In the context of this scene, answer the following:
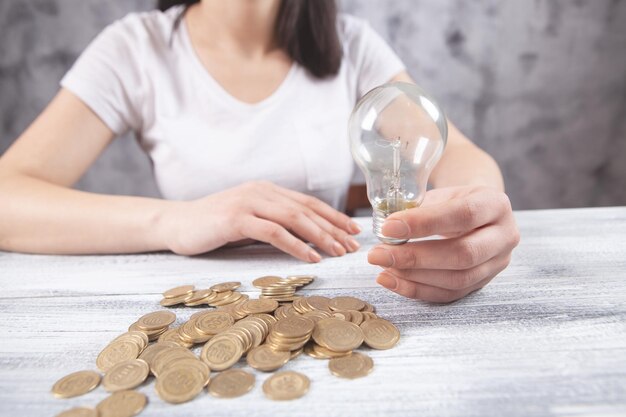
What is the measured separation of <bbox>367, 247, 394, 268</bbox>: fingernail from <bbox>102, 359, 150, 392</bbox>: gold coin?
0.22m

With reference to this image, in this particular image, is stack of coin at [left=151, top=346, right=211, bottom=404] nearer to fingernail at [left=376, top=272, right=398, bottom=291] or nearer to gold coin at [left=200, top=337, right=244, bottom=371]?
gold coin at [left=200, top=337, right=244, bottom=371]

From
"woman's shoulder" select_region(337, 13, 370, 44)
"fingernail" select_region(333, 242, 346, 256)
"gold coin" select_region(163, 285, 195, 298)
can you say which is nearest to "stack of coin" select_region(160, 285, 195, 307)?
"gold coin" select_region(163, 285, 195, 298)

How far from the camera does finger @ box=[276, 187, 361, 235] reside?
68cm

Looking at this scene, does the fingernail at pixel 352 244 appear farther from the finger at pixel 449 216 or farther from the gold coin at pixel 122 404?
the gold coin at pixel 122 404

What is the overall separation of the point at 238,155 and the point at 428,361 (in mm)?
604

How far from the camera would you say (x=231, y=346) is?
41 cm

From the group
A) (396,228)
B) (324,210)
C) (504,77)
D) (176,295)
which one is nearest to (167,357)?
(176,295)

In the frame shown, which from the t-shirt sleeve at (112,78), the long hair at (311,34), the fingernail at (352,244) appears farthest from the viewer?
the long hair at (311,34)

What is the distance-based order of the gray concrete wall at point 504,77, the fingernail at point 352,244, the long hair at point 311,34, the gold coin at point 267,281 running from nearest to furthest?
the gold coin at point 267,281, the fingernail at point 352,244, the long hair at point 311,34, the gray concrete wall at point 504,77

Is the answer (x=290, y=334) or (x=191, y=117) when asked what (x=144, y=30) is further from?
(x=290, y=334)

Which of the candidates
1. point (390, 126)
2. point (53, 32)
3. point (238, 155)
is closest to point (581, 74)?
point (238, 155)

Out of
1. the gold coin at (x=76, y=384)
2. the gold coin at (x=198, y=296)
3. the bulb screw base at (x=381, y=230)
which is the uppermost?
the bulb screw base at (x=381, y=230)

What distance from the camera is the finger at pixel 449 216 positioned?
1.35 ft

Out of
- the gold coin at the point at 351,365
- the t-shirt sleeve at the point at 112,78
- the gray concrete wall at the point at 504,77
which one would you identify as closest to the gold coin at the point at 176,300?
the gold coin at the point at 351,365
